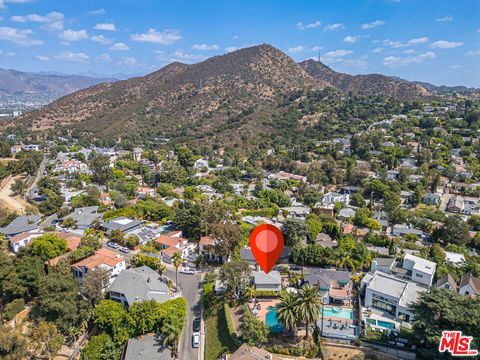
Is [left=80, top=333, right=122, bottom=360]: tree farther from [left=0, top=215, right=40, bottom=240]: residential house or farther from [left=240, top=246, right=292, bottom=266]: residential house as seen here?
[left=0, top=215, right=40, bottom=240]: residential house

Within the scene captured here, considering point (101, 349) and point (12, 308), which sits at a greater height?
point (12, 308)

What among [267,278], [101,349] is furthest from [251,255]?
[101,349]

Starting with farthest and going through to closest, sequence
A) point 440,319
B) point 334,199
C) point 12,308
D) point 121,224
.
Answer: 1. point 334,199
2. point 121,224
3. point 12,308
4. point 440,319

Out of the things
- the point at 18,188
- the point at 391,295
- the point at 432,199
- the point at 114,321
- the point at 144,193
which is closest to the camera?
the point at 114,321

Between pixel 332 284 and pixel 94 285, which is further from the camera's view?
pixel 332 284

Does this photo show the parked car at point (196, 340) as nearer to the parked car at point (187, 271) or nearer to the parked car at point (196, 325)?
the parked car at point (196, 325)

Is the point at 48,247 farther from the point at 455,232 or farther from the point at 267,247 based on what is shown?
the point at 455,232
